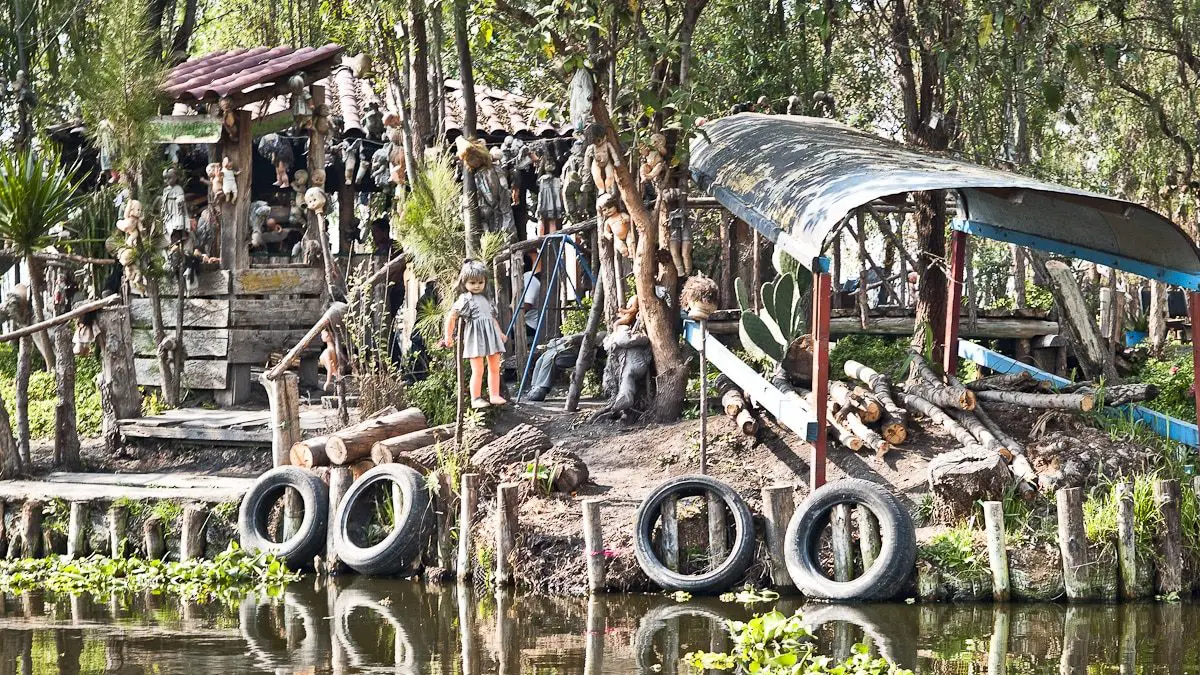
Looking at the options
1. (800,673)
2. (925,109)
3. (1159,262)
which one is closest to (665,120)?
(925,109)

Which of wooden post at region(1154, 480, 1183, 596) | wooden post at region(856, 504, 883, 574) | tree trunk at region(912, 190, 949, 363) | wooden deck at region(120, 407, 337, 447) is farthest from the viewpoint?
tree trunk at region(912, 190, 949, 363)

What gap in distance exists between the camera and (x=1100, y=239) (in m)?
11.8

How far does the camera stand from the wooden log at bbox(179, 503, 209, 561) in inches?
475

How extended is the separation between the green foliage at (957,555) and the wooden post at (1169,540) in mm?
1141

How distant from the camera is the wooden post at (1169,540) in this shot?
394 inches

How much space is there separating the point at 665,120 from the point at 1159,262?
447 centimetres

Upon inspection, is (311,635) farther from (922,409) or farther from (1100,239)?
(1100,239)

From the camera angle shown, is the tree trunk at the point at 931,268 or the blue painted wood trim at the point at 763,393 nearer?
the blue painted wood trim at the point at 763,393

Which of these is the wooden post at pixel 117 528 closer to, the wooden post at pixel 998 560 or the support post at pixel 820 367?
the support post at pixel 820 367

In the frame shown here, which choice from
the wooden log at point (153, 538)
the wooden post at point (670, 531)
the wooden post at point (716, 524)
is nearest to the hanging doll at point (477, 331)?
the wooden log at point (153, 538)

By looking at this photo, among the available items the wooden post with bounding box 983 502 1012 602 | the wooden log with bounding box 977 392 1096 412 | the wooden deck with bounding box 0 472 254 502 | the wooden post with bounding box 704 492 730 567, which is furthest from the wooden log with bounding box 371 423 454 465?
the wooden post with bounding box 983 502 1012 602

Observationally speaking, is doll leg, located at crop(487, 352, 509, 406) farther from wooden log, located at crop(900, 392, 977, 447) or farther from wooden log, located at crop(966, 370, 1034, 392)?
wooden log, located at crop(966, 370, 1034, 392)

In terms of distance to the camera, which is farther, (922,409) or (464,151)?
(464,151)

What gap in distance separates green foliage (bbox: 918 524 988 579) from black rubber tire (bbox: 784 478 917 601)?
0.15m
